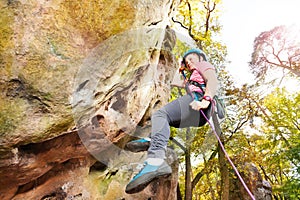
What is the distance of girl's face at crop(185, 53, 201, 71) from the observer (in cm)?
463

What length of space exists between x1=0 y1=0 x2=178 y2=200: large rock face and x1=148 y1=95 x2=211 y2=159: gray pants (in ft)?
5.64

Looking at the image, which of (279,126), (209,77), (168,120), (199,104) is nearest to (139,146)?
(168,120)

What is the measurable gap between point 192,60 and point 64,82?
7.05ft

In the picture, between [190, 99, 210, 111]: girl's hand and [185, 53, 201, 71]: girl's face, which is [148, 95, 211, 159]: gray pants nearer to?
[190, 99, 210, 111]: girl's hand

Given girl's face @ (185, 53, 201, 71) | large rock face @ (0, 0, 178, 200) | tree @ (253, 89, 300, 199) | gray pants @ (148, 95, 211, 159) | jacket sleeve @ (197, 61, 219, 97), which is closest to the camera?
gray pants @ (148, 95, 211, 159)

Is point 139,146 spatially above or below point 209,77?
below

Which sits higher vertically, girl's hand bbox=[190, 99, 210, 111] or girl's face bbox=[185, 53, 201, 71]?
girl's face bbox=[185, 53, 201, 71]

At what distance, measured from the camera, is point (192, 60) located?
15.3 ft

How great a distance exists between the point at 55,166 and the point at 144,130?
2946mm

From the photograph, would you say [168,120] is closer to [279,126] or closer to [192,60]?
[192,60]

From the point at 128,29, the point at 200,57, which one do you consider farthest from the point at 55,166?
the point at 200,57

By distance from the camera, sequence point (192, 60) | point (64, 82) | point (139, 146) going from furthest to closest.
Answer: point (64, 82) < point (139, 146) < point (192, 60)

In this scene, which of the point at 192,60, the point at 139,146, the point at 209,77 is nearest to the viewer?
the point at 209,77

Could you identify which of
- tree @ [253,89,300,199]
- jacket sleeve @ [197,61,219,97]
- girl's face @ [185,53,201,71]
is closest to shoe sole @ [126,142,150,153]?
jacket sleeve @ [197,61,219,97]
